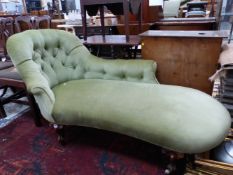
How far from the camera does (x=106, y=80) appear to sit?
1.71 meters

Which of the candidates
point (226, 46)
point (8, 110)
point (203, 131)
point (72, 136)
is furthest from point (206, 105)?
point (8, 110)

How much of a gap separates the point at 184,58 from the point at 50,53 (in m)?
1.15

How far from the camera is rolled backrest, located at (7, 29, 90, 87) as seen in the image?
150 centimetres

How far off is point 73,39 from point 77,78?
37cm

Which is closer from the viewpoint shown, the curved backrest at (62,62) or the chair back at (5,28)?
the curved backrest at (62,62)

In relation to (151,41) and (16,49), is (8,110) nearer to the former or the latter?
(16,49)

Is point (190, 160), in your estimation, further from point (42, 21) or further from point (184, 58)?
point (42, 21)

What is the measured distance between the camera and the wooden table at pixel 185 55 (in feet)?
5.02

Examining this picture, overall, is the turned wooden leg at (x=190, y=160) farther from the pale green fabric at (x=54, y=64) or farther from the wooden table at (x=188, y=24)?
the wooden table at (x=188, y=24)

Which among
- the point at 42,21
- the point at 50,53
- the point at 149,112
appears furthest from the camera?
the point at 42,21

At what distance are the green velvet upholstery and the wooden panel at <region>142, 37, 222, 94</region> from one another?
16 centimetres

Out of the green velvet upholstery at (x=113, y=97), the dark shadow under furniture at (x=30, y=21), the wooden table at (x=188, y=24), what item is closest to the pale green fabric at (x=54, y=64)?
the green velvet upholstery at (x=113, y=97)

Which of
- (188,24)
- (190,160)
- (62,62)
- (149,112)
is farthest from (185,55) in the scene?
(188,24)

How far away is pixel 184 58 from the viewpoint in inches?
64.2
